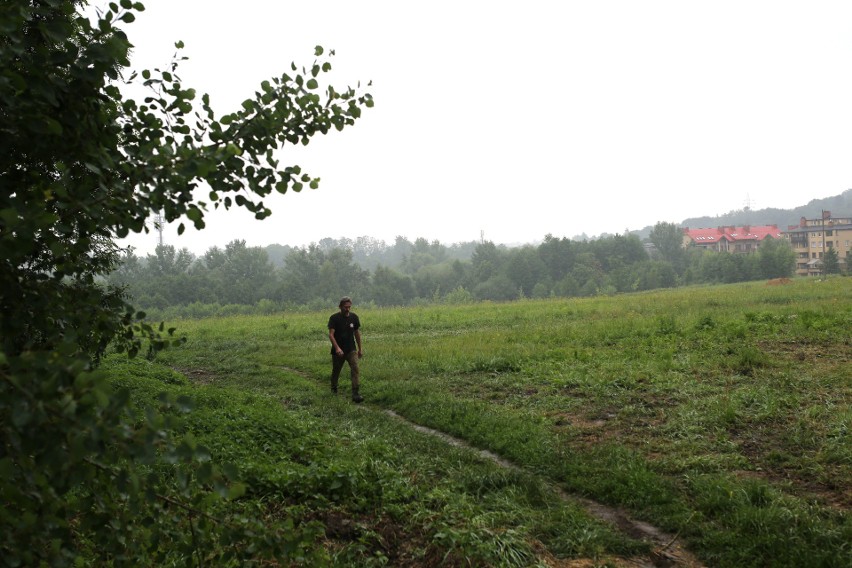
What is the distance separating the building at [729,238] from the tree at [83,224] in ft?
462

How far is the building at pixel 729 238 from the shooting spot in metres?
133

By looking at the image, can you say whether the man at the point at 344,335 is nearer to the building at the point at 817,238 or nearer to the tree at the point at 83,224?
the tree at the point at 83,224

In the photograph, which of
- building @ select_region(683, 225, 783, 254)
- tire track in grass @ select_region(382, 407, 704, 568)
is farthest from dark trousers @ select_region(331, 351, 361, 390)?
building @ select_region(683, 225, 783, 254)

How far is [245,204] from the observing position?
9.18ft

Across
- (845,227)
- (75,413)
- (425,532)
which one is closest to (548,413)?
(425,532)

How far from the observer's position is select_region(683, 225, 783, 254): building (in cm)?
13300

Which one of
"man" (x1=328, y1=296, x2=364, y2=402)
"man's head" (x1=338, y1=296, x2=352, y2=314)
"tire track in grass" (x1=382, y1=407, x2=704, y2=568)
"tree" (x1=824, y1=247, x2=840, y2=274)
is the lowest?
"tree" (x1=824, y1=247, x2=840, y2=274)

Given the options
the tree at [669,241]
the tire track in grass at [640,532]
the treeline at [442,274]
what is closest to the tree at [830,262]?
the treeline at [442,274]

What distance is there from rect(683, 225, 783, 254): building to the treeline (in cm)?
1966

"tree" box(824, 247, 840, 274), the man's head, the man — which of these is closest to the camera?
the man's head

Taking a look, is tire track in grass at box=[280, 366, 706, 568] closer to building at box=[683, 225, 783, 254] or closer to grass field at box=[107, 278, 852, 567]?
grass field at box=[107, 278, 852, 567]

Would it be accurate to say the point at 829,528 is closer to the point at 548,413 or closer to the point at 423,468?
the point at 423,468

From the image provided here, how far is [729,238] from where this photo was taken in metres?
135

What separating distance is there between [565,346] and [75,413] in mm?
16559
